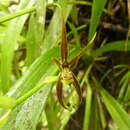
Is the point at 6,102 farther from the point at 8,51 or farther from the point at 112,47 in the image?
the point at 112,47

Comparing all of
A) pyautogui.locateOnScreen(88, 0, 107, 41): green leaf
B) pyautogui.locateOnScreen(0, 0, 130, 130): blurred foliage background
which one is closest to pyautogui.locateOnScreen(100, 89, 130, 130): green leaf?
pyautogui.locateOnScreen(0, 0, 130, 130): blurred foliage background

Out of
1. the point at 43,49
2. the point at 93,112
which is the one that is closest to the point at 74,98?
the point at 93,112

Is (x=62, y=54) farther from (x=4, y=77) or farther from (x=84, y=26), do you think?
(x=84, y=26)

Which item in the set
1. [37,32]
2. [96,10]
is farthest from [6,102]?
[96,10]

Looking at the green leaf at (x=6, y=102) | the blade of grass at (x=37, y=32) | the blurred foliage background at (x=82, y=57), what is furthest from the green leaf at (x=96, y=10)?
the green leaf at (x=6, y=102)

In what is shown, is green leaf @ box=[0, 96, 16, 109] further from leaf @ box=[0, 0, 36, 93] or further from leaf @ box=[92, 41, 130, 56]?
leaf @ box=[92, 41, 130, 56]

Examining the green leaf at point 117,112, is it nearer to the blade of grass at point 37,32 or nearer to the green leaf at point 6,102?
the blade of grass at point 37,32

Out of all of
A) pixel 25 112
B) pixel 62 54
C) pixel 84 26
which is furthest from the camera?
pixel 84 26

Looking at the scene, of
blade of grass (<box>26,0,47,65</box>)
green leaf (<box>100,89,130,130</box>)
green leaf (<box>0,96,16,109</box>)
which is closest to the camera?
green leaf (<box>0,96,16,109</box>)
